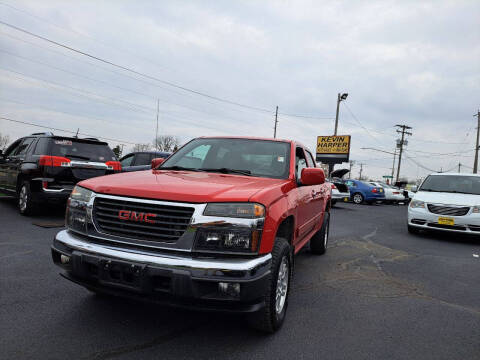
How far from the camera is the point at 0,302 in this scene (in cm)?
304

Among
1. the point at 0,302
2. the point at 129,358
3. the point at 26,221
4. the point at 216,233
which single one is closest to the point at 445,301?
the point at 216,233

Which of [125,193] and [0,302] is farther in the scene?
[0,302]

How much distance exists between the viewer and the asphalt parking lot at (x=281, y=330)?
97.2 inches

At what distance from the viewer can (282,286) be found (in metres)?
2.98

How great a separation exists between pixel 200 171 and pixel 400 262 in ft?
12.8

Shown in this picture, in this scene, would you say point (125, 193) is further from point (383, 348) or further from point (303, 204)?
point (383, 348)

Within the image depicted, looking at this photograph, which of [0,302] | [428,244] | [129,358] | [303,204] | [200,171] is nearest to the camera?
[129,358]

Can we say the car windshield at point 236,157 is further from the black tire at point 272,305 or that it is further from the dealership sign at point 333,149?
the dealership sign at point 333,149

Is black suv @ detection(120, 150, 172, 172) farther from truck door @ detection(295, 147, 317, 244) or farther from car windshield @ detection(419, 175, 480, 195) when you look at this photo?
car windshield @ detection(419, 175, 480, 195)

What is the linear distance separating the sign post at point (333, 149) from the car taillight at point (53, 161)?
31.3 meters

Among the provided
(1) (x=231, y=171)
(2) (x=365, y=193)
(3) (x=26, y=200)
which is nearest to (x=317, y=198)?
(1) (x=231, y=171)

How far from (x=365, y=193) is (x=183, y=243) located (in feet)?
65.2

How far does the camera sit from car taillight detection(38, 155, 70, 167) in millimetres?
6766

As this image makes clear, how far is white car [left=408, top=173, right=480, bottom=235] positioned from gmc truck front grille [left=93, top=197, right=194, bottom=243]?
23.8 ft
